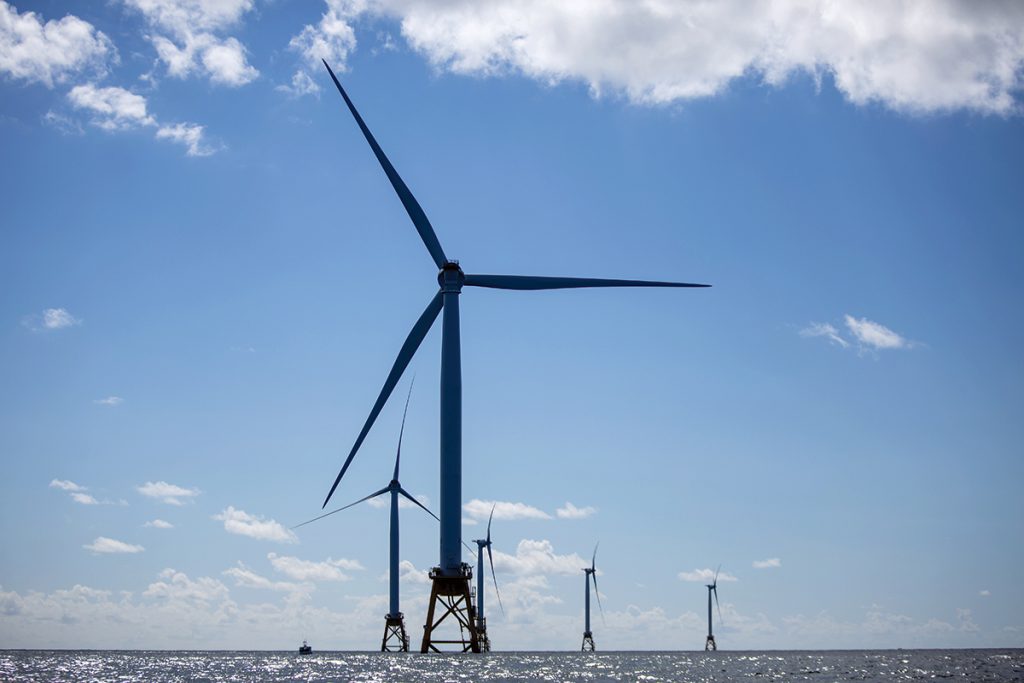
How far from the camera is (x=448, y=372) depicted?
9756 centimetres

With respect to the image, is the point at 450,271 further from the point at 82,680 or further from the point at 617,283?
the point at 82,680

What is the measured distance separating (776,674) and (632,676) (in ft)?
57.7

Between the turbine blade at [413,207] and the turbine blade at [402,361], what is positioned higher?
the turbine blade at [413,207]

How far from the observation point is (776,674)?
349ft

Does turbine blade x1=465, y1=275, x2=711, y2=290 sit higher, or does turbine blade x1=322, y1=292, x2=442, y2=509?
turbine blade x1=465, y1=275, x2=711, y2=290

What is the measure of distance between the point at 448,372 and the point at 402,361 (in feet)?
23.0

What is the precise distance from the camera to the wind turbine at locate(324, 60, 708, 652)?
95.2m

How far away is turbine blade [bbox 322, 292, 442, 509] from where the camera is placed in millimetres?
98125

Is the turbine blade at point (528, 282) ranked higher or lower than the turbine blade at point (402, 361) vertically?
higher

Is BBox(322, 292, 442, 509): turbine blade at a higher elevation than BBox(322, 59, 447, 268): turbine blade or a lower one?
lower

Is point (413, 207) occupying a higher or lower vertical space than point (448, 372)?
higher

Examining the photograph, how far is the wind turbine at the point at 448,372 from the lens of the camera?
95.2 meters

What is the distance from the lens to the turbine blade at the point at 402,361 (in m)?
98.1

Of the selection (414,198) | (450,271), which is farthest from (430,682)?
(414,198)
